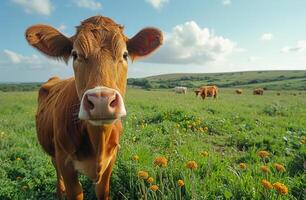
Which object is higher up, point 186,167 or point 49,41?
point 49,41

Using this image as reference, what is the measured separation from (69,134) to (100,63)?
1.14 m

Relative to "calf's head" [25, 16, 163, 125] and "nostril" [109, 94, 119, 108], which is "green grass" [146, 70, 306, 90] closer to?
"calf's head" [25, 16, 163, 125]

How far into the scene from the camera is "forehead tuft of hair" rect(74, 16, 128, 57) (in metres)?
3.05

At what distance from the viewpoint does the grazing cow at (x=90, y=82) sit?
284cm

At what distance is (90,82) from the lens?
268 cm

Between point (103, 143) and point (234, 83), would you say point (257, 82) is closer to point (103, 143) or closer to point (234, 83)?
point (234, 83)

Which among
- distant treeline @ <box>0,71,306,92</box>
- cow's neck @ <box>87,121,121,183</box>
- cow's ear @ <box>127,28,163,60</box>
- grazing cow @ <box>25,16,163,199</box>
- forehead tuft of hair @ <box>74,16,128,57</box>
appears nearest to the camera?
grazing cow @ <box>25,16,163,199</box>

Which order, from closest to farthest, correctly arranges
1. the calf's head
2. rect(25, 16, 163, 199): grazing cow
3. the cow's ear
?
1. the calf's head
2. rect(25, 16, 163, 199): grazing cow
3. the cow's ear

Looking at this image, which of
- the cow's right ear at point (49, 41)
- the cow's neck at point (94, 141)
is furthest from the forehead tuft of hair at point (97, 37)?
the cow's neck at point (94, 141)

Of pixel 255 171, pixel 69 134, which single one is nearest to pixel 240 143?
pixel 255 171

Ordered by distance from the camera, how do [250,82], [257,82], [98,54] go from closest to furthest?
[98,54]
[257,82]
[250,82]

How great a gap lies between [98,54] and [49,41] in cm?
94

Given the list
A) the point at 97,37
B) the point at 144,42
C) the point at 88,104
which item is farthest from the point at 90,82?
the point at 144,42

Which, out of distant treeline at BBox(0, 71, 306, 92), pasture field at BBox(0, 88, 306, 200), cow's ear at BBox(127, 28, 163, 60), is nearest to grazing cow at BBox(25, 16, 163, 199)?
cow's ear at BBox(127, 28, 163, 60)
